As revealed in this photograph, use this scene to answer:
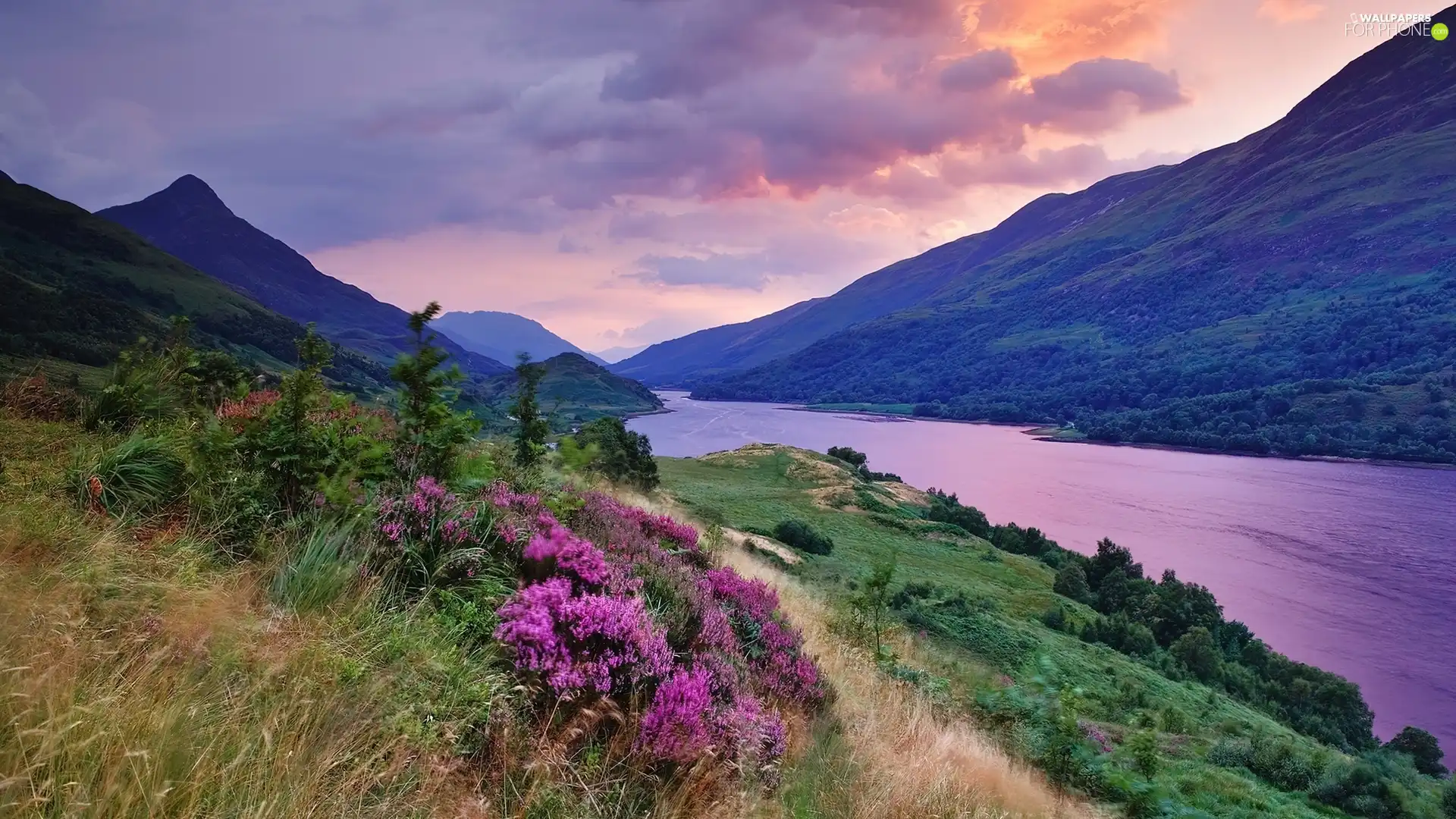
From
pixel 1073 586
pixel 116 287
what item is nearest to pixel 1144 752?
pixel 1073 586

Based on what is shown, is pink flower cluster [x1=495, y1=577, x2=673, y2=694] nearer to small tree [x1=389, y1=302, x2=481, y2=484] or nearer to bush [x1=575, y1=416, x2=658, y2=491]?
small tree [x1=389, y1=302, x2=481, y2=484]

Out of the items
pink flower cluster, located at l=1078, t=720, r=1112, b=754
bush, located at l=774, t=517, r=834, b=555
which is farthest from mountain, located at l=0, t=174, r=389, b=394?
pink flower cluster, located at l=1078, t=720, r=1112, b=754

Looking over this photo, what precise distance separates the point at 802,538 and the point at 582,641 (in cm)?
2707

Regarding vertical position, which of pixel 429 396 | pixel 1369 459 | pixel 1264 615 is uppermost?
pixel 429 396

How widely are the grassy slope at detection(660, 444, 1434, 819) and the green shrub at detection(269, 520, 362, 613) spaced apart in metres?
7.54

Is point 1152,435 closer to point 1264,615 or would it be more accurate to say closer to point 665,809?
point 1264,615

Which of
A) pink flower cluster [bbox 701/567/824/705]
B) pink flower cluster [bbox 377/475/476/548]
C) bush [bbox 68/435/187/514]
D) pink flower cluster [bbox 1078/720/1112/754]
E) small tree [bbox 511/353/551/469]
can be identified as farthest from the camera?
small tree [bbox 511/353/551/469]

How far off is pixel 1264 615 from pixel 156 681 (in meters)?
53.3

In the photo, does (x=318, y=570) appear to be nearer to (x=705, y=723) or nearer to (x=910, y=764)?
(x=705, y=723)

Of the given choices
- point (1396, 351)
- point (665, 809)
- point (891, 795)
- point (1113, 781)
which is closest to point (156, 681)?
point (665, 809)

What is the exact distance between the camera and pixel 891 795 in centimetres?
359

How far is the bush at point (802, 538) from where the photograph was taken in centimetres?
2945

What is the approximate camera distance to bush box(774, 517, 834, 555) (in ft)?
96.6

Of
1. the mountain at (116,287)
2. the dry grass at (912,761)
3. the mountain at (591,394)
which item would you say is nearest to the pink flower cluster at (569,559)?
the dry grass at (912,761)
